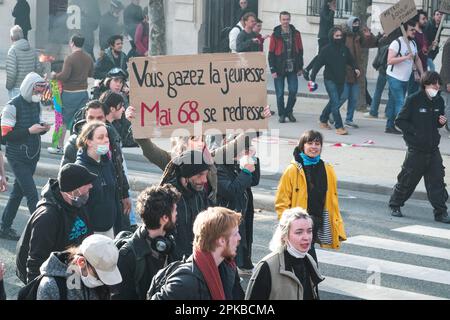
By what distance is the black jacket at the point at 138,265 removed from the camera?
6793mm

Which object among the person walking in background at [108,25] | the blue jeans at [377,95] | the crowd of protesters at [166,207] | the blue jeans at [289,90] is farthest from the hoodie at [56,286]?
the person walking in background at [108,25]

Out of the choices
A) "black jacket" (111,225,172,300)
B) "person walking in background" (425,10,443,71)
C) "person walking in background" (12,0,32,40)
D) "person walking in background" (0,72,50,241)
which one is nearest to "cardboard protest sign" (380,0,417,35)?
"person walking in background" (425,10,443,71)

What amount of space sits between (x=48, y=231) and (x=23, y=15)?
79.3ft

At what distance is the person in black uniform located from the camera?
13219mm

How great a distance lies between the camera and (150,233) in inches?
278

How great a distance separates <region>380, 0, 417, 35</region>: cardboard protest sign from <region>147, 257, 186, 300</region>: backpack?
11942mm

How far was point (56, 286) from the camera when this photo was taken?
20.6ft

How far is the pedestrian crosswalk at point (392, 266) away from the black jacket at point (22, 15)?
19.8m

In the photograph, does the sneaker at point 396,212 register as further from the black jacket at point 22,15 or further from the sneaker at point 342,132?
the black jacket at point 22,15

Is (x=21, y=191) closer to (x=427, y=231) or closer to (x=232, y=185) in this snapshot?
(x=232, y=185)

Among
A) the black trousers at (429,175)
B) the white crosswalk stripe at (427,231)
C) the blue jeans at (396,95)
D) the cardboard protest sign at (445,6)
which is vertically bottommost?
the white crosswalk stripe at (427,231)

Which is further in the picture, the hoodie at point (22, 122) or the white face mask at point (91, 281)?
the hoodie at point (22, 122)

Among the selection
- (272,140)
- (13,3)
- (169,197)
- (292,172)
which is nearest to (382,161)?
(272,140)
